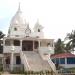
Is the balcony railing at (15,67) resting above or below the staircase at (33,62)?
below

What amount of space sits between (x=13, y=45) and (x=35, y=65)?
7.94 m

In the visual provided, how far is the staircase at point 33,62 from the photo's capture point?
38781 millimetres

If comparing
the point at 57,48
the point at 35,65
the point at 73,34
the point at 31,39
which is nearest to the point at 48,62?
the point at 35,65

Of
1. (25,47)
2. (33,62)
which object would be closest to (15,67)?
(33,62)

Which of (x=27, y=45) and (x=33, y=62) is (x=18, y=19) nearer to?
(x=27, y=45)

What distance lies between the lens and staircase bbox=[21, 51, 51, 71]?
3878 centimetres

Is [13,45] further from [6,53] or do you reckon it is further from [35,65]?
[35,65]

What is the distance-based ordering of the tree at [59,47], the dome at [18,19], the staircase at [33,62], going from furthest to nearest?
the tree at [59,47] → the dome at [18,19] → the staircase at [33,62]

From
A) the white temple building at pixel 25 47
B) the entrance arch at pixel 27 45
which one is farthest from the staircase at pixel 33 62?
the entrance arch at pixel 27 45

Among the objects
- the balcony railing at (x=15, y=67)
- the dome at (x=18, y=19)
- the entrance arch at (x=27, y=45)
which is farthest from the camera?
the dome at (x=18, y=19)

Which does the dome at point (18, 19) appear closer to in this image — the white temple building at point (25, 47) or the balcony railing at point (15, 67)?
the white temple building at point (25, 47)

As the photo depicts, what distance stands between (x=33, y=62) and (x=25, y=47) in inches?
297

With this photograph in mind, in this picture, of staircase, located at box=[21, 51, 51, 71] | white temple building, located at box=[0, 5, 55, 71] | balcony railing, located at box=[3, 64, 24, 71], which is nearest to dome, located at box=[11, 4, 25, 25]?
white temple building, located at box=[0, 5, 55, 71]

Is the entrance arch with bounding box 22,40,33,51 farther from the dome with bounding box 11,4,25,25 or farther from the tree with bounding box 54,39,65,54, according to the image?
the tree with bounding box 54,39,65,54
